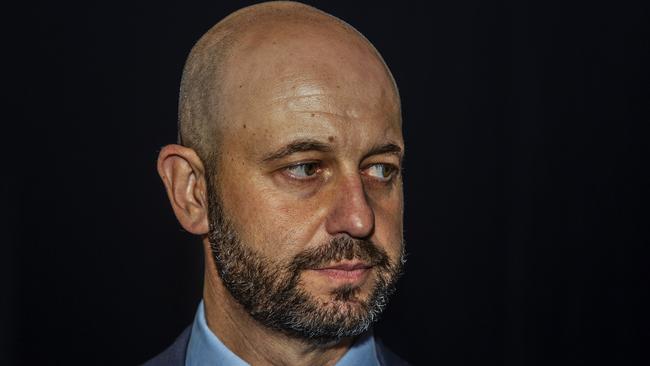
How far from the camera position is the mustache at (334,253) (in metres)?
2.17

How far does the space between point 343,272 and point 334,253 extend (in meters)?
0.05

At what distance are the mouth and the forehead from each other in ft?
1.02

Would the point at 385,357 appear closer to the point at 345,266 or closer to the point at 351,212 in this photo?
the point at 345,266

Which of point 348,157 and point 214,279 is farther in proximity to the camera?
point 214,279

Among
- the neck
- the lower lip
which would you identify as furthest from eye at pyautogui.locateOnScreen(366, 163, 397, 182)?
the neck

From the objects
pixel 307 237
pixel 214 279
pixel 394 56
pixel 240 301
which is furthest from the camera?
pixel 394 56

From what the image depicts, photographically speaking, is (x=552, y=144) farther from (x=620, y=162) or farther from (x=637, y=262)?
(x=637, y=262)

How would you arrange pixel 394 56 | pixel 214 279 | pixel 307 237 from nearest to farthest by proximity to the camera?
pixel 307 237 → pixel 214 279 → pixel 394 56

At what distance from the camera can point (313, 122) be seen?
2197mm

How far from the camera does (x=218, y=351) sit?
242 cm

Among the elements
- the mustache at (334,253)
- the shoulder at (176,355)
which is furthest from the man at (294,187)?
Answer: the shoulder at (176,355)

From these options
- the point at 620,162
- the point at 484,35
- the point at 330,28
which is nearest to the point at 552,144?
the point at 620,162

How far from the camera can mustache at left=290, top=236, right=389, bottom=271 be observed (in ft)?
7.11

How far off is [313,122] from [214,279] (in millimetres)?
566
